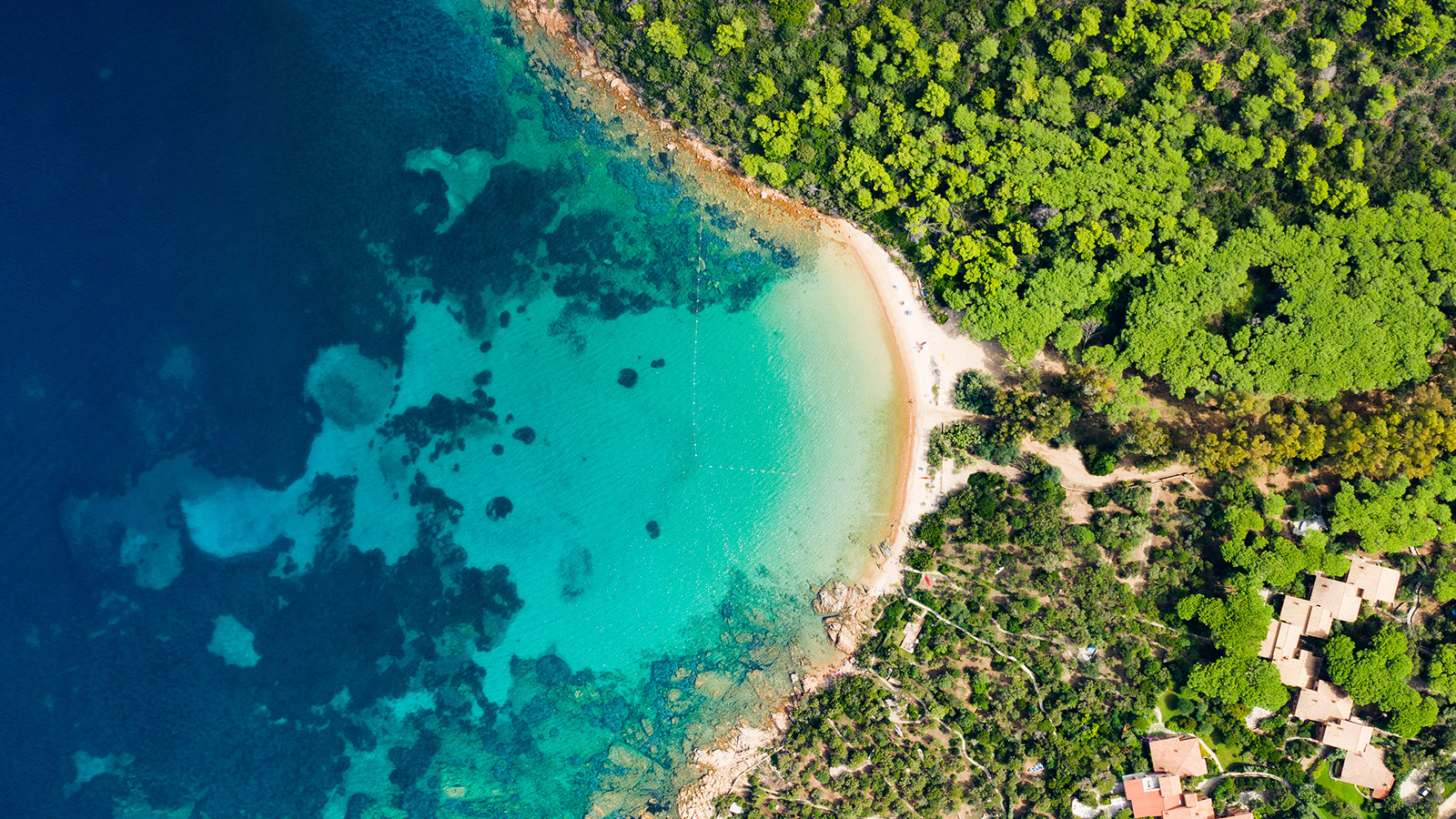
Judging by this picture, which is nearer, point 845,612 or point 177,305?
point 845,612

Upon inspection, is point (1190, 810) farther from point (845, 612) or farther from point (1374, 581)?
point (845, 612)

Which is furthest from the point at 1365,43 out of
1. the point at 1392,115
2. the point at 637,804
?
the point at 637,804

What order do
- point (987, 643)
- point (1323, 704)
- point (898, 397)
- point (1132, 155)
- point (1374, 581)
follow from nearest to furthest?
point (1374, 581), point (1323, 704), point (1132, 155), point (987, 643), point (898, 397)

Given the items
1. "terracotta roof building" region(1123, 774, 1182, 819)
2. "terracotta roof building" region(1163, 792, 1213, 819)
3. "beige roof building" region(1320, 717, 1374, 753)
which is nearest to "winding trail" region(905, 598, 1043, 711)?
"terracotta roof building" region(1123, 774, 1182, 819)

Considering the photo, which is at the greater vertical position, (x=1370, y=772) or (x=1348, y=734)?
(x=1348, y=734)

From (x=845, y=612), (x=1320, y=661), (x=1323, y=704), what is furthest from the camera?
(x=845, y=612)

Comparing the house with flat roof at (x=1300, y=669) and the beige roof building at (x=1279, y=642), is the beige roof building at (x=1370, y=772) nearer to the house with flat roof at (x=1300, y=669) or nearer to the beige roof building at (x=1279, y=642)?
the house with flat roof at (x=1300, y=669)

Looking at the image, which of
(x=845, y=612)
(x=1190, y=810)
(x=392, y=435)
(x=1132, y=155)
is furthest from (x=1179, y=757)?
(x=392, y=435)
